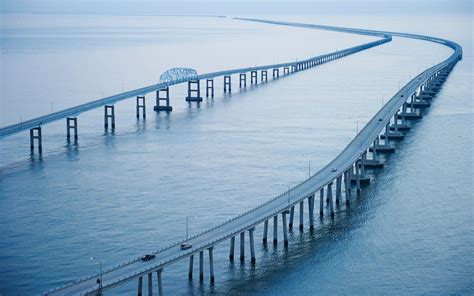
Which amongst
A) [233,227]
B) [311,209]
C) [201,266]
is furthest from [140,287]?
[311,209]

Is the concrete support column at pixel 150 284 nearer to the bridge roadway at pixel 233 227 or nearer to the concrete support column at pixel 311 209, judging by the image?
the bridge roadway at pixel 233 227

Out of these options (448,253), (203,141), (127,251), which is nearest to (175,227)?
(127,251)

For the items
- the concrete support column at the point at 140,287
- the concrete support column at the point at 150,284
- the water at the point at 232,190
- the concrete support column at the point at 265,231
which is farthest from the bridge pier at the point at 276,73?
the concrete support column at the point at 150,284

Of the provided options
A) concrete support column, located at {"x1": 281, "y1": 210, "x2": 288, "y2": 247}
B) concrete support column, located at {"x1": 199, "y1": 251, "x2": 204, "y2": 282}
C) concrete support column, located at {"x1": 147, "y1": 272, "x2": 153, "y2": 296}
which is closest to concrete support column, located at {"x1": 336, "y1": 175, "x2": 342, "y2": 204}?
concrete support column, located at {"x1": 281, "y1": 210, "x2": 288, "y2": 247}

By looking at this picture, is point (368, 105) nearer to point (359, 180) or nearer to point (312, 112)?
point (312, 112)

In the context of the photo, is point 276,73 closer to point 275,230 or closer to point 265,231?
point 275,230

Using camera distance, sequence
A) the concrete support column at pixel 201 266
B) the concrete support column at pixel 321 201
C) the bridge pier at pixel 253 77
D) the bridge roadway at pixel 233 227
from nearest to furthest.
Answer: the bridge roadway at pixel 233 227
the concrete support column at pixel 201 266
the concrete support column at pixel 321 201
the bridge pier at pixel 253 77

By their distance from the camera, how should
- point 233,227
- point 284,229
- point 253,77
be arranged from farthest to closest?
1. point 253,77
2. point 284,229
3. point 233,227

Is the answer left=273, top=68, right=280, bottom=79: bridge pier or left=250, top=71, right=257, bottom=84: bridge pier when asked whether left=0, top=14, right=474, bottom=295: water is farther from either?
left=273, top=68, right=280, bottom=79: bridge pier

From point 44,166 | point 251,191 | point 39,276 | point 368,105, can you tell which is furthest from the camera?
point 368,105
